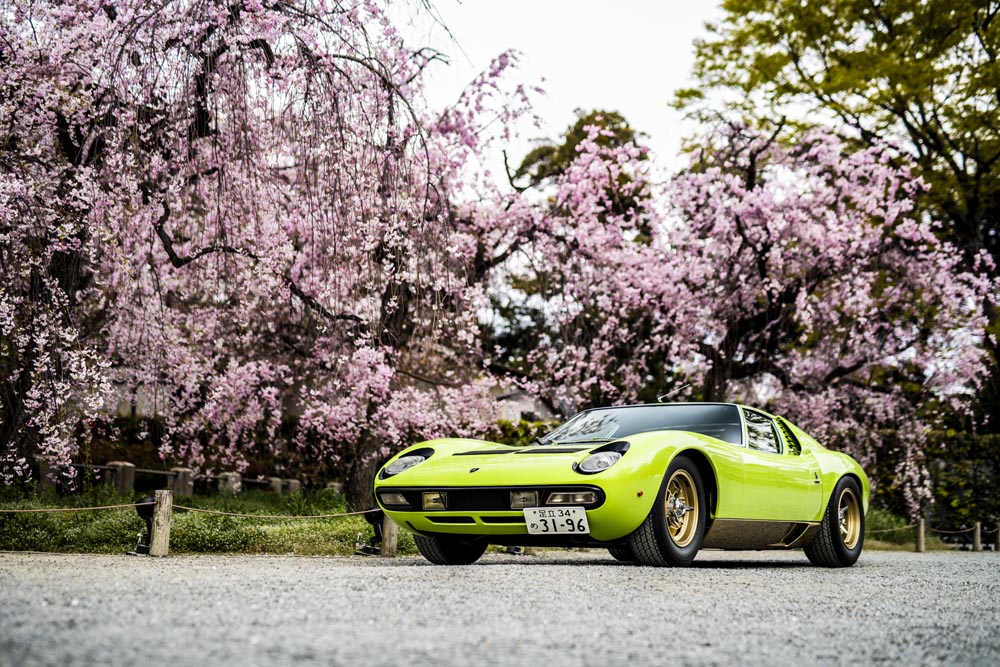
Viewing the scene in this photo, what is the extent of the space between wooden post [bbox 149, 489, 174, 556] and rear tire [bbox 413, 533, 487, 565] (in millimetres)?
2119

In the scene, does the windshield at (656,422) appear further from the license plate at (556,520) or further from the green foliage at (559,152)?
the green foliage at (559,152)

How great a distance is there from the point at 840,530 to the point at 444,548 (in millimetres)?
3606

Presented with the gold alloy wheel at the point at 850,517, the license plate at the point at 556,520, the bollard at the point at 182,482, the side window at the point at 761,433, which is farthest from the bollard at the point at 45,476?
the gold alloy wheel at the point at 850,517

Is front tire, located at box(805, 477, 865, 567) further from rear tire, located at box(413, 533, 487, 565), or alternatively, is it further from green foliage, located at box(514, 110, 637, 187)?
green foliage, located at box(514, 110, 637, 187)

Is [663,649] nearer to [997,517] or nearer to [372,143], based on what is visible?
[372,143]

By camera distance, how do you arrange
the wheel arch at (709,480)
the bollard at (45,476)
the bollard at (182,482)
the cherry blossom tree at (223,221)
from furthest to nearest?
the bollard at (182,482) < the bollard at (45,476) < the wheel arch at (709,480) < the cherry blossom tree at (223,221)

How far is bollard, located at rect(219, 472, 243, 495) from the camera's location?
45.0 feet

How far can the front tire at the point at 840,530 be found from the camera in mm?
8898

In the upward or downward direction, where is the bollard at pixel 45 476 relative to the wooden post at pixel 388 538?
upward

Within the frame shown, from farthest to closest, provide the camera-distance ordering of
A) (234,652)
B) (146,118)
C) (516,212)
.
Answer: (516,212) < (146,118) < (234,652)

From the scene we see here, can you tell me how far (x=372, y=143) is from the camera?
23.2 ft

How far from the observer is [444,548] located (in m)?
7.74

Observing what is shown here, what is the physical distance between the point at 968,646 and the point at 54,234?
7827mm

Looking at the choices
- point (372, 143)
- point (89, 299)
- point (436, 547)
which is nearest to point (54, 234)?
A: point (89, 299)
